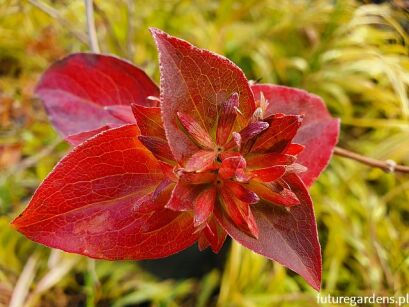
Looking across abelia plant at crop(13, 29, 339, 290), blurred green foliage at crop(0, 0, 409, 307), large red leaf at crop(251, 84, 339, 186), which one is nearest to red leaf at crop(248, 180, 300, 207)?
abelia plant at crop(13, 29, 339, 290)

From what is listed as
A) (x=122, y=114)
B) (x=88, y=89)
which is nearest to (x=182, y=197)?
(x=122, y=114)

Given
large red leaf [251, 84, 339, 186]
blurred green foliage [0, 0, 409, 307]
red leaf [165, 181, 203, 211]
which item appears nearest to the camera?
red leaf [165, 181, 203, 211]

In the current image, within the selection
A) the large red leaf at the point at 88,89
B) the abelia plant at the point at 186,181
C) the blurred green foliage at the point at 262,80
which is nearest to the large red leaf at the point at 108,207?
the abelia plant at the point at 186,181

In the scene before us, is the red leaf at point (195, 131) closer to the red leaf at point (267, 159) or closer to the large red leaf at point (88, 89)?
the red leaf at point (267, 159)

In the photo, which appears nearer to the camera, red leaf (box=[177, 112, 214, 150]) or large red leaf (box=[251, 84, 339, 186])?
red leaf (box=[177, 112, 214, 150])

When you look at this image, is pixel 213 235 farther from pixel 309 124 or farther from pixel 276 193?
pixel 309 124

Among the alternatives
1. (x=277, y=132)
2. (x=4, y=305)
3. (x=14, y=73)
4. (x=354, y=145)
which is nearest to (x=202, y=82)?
(x=277, y=132)

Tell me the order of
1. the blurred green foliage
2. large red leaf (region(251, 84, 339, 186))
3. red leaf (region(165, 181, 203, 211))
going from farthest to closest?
the blurred green foliage → large red leaf (region(251, 84, 339, 186)) → red leaf (region(165, 181, 203, 211))

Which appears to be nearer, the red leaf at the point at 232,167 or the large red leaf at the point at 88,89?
the red leaf at the point at 232,167

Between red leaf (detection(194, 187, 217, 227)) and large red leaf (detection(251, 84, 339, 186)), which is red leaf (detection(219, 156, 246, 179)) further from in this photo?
large red leaf (detection(251, 84, 339, 186))
